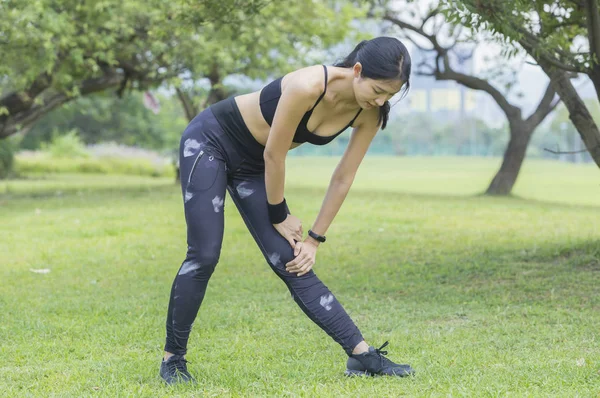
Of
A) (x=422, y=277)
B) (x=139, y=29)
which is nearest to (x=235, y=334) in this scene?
(x=422, y=277)

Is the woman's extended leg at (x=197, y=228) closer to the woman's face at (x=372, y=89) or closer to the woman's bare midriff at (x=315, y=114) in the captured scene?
the woman's bare midriff at (x=315, y=114)

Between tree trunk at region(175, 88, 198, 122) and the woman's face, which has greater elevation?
the woman's face

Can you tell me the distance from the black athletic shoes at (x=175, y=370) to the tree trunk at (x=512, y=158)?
49.9 feet

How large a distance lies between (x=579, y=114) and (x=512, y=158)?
11058mm

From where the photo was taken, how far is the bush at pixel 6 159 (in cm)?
2475

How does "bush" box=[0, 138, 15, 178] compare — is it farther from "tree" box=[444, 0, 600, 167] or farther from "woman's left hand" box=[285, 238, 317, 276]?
"woman's left hand" box=[285, 238, 317, 276]

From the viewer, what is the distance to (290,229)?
3.79 meters

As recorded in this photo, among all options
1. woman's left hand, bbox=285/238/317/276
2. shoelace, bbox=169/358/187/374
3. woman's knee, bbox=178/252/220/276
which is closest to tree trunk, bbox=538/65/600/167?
woman's left hand, bbox=285/238/317/276

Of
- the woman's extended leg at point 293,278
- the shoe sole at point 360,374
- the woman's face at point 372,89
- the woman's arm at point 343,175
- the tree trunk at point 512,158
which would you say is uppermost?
the woman's face at point 372,89

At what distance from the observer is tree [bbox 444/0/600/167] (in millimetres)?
5805

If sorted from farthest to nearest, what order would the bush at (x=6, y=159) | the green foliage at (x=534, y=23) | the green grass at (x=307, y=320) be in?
the bush at (x=6, y=159), the green foliage at (x=534, y=23), the green grass at (x=307, y=320)

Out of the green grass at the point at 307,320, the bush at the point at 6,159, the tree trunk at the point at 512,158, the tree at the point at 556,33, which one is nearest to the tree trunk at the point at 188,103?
the tree trunk at the point at 512,158

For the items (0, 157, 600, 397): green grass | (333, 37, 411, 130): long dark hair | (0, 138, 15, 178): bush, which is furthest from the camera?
(0, 138, 15, 178): bush

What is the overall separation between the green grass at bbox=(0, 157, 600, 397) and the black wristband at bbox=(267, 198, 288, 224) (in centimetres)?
77
